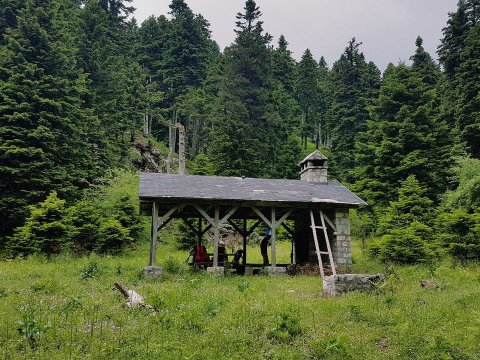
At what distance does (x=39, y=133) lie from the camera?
69.6 feet

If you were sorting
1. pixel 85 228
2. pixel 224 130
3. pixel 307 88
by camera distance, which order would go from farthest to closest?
pixel 307 88 → pixel 224 130 → pixel 85 228

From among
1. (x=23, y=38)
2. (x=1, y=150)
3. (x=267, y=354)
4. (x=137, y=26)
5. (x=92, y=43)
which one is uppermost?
(x=137, y=26)

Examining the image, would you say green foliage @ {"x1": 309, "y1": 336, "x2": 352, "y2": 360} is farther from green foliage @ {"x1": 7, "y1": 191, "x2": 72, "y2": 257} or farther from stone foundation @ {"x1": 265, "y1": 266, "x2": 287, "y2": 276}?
green foliage @ {"x1": 7, "y1": 191, "x2": 72, "y2": 257}

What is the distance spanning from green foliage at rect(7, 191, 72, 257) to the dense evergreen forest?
0.07 m

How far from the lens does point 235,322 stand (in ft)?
27.2

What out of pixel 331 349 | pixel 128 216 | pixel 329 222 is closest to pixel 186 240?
pixel 128 216

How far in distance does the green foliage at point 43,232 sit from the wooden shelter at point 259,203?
394cm

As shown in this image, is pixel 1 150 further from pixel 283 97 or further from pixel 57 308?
pixel 283 97

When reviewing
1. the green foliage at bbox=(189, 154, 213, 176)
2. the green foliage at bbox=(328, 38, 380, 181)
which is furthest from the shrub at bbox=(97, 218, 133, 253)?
the green foliage at bbox=(328, 38, 380, 181)

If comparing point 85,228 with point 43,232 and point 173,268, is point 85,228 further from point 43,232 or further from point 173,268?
point 173,268

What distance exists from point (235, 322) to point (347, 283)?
451 cm

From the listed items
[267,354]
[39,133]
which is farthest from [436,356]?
[39,133]

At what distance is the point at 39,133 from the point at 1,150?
6.27ft

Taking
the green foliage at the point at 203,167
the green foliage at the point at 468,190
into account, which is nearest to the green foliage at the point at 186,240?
the green foliage at the point at 203,167
